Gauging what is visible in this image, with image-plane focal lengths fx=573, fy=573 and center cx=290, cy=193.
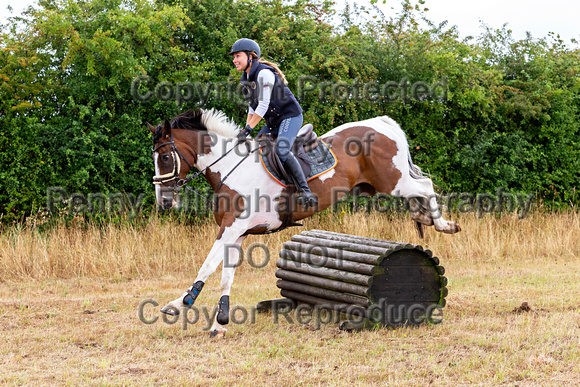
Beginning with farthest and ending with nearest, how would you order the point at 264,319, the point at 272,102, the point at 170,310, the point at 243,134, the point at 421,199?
the point at 264,319, the point at 421,199, the point at 272,102, the point at 243,134, the point at 170,310

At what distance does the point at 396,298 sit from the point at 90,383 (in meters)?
3.02

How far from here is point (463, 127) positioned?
1151 centimetres

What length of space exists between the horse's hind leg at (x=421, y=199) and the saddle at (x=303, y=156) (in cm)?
80

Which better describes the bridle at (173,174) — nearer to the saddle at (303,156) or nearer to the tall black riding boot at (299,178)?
the saddle at (303,156)

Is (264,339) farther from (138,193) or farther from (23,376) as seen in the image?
(138,193)

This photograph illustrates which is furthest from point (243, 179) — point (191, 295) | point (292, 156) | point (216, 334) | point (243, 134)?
point (216, 334)

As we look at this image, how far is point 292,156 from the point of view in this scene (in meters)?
5.42

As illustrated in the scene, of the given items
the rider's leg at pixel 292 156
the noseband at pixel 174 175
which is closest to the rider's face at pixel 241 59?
the rider's leg at pixel 292 156

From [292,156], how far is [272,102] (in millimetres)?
601

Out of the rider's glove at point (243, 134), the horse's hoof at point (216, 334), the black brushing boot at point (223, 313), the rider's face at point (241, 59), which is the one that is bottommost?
the horse's hoof at point (216, 334)

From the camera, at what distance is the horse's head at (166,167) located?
17.5ft

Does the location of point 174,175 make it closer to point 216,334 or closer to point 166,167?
point 166,167

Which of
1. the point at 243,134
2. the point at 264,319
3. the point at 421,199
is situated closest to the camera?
the point at 243,134

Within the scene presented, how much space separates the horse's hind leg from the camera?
5.85 m
